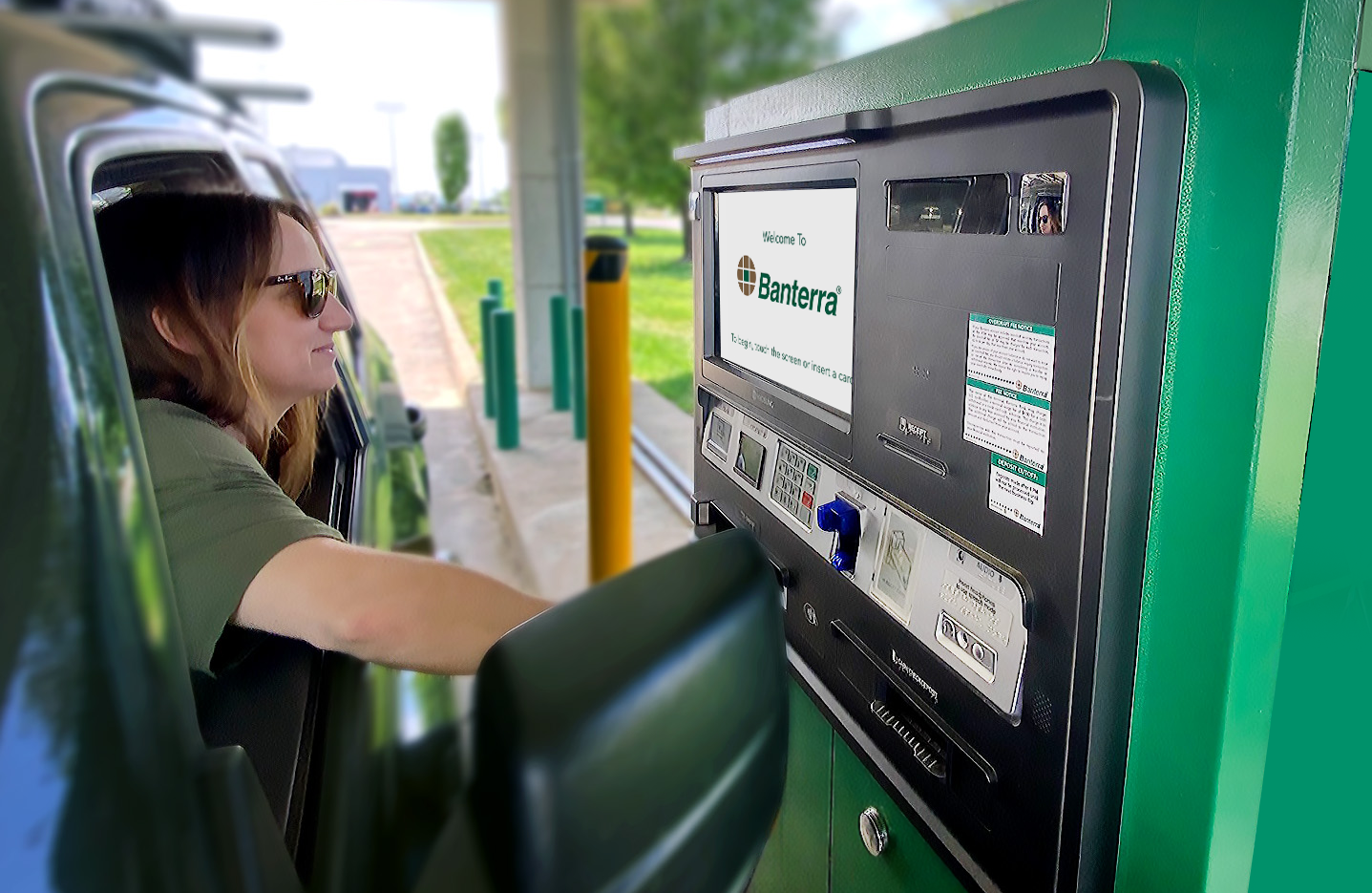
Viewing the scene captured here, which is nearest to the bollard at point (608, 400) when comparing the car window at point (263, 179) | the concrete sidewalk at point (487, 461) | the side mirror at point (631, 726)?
the concrete sidewalk at point (487, 461)

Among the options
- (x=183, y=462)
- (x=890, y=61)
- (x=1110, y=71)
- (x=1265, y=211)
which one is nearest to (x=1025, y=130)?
(x=1110, y=71)

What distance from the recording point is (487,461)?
6062 millimetres

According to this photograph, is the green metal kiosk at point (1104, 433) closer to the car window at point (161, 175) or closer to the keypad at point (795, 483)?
the keypad at point (795, 483)

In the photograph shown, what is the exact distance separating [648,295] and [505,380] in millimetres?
3843

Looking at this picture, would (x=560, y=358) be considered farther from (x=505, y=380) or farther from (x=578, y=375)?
(x=505, y=380)

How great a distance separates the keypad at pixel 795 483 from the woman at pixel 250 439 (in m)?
0.52

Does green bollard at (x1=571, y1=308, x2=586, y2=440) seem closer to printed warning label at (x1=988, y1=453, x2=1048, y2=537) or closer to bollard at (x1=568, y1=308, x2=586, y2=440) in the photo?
bollard at (x1=568, y1=308, x2=586, y2=440)

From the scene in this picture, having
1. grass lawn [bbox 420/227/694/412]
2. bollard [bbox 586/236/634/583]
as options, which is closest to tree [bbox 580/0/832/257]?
grass lawn [bbox 420/227/694/412]

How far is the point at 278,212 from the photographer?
0.88 m

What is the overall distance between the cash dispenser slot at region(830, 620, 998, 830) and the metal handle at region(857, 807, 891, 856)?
0.13m

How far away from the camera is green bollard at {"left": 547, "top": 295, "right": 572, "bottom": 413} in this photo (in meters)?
6.53

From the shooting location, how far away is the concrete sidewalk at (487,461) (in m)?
3.32

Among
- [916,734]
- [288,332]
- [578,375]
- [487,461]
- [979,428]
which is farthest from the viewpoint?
[487,461]

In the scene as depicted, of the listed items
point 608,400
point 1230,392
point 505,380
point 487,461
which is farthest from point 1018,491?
point 487,461
